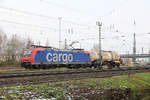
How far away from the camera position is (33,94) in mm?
7773

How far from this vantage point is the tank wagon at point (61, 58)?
80.2ft

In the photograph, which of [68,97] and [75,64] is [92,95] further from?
[75,64]

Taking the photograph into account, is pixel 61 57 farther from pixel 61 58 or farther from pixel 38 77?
pixel 38 77

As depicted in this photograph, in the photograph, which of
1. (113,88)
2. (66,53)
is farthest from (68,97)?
(66,53)

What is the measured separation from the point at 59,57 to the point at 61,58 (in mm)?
411

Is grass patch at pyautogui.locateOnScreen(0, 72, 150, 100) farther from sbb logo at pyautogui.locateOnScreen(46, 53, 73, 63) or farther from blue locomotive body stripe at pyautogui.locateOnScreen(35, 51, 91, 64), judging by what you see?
sbb logo at pyautogui.locateOnScreen(46, 53, 73, 63)

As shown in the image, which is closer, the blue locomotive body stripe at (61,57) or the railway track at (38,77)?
the railway track at (38,77)

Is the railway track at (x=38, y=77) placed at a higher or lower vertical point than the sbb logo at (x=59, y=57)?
lower

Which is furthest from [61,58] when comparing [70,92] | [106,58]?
[70,92]

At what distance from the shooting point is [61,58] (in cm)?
2714

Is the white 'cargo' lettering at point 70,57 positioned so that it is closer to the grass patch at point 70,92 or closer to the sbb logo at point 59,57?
the sbb logo at point 59,57

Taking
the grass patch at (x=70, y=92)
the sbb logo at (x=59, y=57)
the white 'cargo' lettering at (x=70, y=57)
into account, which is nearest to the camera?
the grass patch at (x=70, y=92)

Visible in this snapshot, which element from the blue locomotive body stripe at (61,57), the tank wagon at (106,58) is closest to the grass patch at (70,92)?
the blue locomotive body stripe at (61,57)

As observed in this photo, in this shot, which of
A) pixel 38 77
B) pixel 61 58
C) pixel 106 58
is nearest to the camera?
pixel 38 77
